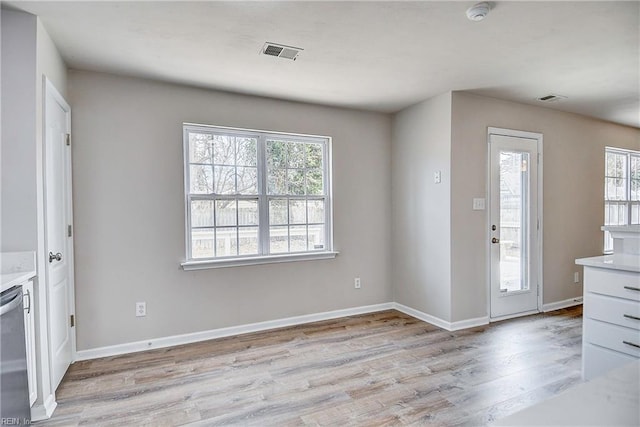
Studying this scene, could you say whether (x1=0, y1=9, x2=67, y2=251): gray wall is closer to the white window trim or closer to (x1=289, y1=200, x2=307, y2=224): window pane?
the white window trim

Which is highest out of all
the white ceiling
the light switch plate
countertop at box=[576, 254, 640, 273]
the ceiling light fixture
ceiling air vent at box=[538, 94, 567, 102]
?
ceiling air vent at box=[538, 94, 567, 102]

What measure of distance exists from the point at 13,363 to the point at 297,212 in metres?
2.71

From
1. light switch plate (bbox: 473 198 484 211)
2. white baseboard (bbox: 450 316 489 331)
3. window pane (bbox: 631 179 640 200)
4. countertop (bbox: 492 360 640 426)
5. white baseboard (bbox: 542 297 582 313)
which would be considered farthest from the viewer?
window pane (bbox: 631 179 640 200)

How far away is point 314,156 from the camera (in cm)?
407

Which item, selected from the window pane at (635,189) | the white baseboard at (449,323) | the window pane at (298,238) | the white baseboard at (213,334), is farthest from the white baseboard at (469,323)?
the window pane at (635,189)

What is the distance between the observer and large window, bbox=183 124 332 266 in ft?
11.3

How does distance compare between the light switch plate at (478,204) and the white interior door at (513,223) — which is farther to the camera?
the white interior door at (513,223)

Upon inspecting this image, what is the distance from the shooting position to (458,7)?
2.04m

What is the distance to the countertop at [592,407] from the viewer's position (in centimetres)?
56

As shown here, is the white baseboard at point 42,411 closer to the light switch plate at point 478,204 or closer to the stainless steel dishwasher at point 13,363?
the stainless steel dishwasher at point 13,363

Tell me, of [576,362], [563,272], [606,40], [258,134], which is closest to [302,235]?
[258,134]

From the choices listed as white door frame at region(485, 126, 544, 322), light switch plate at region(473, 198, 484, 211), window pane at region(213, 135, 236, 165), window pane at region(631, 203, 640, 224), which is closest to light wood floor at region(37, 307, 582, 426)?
white door frame at region(485, 126, 544, 322)

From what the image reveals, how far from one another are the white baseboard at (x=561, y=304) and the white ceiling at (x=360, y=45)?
2.50 meters

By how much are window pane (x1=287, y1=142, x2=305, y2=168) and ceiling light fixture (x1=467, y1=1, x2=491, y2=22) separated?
2.22 metres
